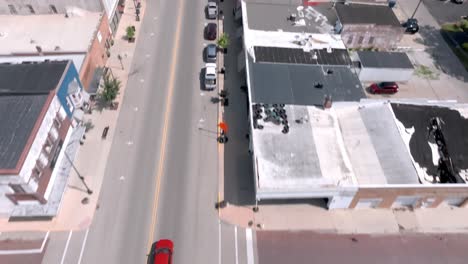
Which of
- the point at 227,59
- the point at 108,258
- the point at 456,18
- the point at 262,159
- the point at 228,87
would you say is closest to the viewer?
the point at 108,258

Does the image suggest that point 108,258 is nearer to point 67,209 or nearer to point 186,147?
point 67,209

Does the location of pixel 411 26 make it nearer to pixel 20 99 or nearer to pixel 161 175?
pixel 161 175

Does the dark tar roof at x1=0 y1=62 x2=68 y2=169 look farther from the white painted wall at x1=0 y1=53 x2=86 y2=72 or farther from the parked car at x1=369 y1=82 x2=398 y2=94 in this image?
the parked car at x1=369 y1=82 x2=398 y2=94

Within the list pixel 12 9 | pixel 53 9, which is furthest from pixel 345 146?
pixel 12 9

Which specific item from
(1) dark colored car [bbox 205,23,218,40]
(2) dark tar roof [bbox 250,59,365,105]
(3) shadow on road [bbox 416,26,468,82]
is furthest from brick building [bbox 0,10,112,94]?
(3) shadow on road [bbox 416,26,468,82]

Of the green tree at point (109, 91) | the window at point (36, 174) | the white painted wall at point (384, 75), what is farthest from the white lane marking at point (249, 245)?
the white painted wall at point (384, 75)

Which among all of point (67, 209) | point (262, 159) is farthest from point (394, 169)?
point (67, 209)

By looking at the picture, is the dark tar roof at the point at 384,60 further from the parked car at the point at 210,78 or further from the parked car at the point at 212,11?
the parked car at the point at 212,11
